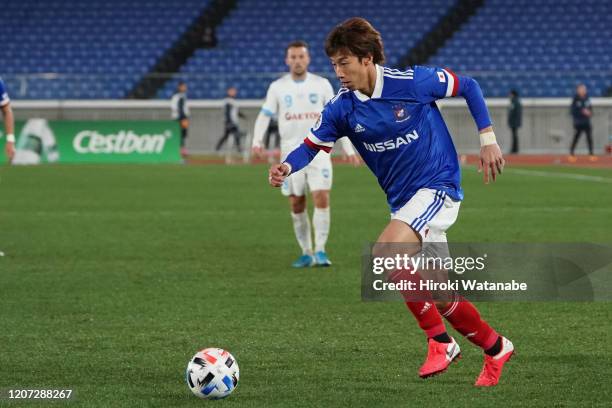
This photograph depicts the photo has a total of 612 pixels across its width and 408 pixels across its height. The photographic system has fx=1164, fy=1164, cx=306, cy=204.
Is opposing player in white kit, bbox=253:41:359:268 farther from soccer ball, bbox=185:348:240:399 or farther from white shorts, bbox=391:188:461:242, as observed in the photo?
soccer ball, bbox=185:348:240:399

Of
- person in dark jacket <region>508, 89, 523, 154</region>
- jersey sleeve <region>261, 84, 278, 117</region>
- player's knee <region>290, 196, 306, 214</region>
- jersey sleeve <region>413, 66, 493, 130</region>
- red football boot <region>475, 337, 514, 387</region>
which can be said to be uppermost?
jersey sleeve <region>413, 66, 493, 130</region>

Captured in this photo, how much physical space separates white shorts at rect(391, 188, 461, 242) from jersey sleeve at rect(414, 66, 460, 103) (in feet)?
1.64

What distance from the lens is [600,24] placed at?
38156 mm

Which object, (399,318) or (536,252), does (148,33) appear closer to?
(536,252)

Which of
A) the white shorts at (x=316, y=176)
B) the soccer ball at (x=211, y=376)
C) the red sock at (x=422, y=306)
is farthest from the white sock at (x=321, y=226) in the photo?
the soccer ball at (x=211, y=376)

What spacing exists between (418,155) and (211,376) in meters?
1.59

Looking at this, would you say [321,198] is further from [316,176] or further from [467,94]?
[467,94]

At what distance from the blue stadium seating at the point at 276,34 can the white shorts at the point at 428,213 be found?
29.0 m

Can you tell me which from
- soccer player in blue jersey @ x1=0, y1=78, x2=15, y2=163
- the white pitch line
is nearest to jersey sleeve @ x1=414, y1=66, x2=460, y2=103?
soccer player in blue jersey @ x1=0, y1=78, x2=15, y2=163

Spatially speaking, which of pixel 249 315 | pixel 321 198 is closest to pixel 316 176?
pixel 321 198

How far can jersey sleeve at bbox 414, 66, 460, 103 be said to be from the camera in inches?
243

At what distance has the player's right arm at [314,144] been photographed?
20.3 ft

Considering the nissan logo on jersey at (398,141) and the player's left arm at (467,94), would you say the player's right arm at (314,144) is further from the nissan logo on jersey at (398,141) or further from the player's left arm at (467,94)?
the player's left arm at (467,94)

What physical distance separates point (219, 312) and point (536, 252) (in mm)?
4511
